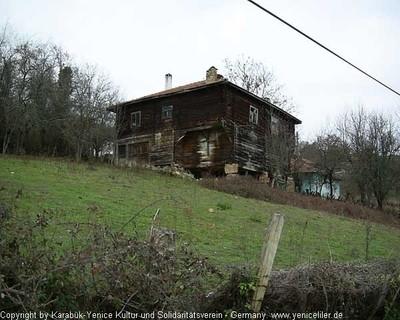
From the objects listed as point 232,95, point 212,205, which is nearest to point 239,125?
point 232,95

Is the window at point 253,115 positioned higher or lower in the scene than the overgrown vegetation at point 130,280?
higher

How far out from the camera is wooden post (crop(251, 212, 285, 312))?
14.3ft

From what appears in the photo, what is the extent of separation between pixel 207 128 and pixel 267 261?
24.5 metres

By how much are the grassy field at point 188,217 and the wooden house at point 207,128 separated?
30.0ft

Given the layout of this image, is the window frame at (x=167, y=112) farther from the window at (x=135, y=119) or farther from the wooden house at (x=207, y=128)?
the window at (x=135, y=119)

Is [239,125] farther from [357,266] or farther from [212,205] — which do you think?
[357,266]

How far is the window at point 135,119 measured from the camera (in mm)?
33125

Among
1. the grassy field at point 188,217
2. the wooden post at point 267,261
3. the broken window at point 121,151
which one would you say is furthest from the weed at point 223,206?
the broken window at point 121,151

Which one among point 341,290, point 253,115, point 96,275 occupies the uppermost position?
point 253,115

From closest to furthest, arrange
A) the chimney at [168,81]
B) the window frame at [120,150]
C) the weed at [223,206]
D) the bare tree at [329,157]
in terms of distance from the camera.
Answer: the weed at [223,206], the window frame at [120,150], the chimney at [168,81], the bare tree at [329,157]

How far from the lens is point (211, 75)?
29156 mm

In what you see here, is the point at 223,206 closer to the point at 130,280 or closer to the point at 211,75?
the point at 130,280

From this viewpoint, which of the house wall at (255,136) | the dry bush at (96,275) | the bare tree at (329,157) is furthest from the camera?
the bare tree at (329,157)

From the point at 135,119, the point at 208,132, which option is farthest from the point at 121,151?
the point at 208,132
